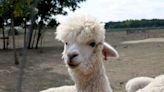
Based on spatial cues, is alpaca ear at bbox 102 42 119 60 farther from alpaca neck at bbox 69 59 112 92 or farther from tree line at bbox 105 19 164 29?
tree line at bbox 105 19 164 29

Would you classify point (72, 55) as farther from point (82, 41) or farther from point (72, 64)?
point (82, 41)

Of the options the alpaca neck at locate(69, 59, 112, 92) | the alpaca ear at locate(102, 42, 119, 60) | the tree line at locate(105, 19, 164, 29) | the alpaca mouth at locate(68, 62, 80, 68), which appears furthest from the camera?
the tree line at locate(105, 19, 164, 29)

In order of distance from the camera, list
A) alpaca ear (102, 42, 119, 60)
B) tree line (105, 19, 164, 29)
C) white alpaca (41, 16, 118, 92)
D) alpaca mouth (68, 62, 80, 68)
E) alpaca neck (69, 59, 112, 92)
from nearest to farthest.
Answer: alpaca mouth (68, 62, 80, 68) → white alpaca (41, 16, 118, 92) → alpaca neck (69, 59, 112, 92) → alpaca ear (102, 42, 119, 60) → tree line (105, 19, 164, 29)

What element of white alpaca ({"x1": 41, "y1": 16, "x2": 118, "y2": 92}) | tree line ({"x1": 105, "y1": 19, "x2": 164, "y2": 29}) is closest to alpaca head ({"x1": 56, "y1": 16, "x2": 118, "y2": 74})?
white alpaca ({"x1": 41, "y1": 16, "x2": 118, "y2": 92})

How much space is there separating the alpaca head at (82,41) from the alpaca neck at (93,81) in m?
0.07

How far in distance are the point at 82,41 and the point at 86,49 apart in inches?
2.8

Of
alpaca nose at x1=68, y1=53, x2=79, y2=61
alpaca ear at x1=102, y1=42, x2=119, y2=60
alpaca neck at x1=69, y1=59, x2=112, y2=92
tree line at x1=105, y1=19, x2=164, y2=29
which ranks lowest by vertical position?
tree line at x1=105, y1=19, x2=164, y2=29

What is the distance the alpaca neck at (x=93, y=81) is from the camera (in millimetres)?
3426

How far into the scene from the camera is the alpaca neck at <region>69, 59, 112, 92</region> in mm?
3426

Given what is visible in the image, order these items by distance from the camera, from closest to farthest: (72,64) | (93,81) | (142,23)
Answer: (72,64)
(93,81)
(142,23)

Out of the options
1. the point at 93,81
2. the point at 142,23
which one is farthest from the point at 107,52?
the point at 142,23

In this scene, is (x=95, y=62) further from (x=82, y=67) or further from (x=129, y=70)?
A: (x=129, y=70)

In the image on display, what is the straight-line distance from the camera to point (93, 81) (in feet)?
11.4

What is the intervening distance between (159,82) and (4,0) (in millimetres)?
10370
